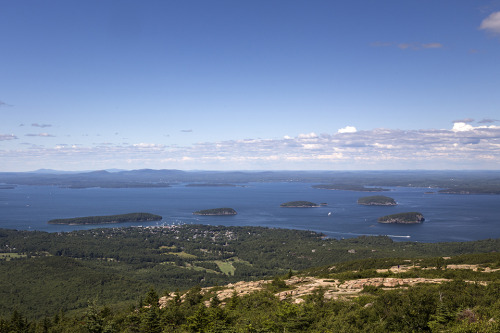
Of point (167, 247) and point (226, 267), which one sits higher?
point (226, 267)

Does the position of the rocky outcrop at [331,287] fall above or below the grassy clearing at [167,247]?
above

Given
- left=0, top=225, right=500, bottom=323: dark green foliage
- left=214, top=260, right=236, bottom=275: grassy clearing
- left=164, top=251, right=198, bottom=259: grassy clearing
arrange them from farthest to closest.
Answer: left=164, top=251, right=198, bottom=259: grassy clearing → left=214, top=260, right=236, bottom=275: grassy clearing → left=0, top=225, right=500, bottom=323: dark green foliage

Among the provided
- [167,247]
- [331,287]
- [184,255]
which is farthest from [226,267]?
[331,287]

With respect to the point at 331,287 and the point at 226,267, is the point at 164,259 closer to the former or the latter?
the point at 226,267

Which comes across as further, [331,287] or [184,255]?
[184,255]

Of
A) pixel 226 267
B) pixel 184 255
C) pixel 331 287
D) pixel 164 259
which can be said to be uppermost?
pixel 331 287

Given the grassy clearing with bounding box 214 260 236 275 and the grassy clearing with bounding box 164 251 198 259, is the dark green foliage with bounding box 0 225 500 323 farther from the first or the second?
the grassy clearing with bounding box 214 260 236 275

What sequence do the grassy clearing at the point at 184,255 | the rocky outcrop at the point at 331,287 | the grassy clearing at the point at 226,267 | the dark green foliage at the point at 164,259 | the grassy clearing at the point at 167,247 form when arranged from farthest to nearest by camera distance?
the grassy clearing at the point at 167,247, the grassy clearing at the point at 184,255, the grassy clearing at the point at 226,267, the dark green foliage at the point at 164,259, the rocky outcrop at the point at 331,287

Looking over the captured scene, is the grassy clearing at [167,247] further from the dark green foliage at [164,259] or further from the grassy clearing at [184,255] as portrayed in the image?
the grassy clearing at [184,255]

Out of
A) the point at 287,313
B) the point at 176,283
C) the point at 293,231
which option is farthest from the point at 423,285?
the point at 293,231

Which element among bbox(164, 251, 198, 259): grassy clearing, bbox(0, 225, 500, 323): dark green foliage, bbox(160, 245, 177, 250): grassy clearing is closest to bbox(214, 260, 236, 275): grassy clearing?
bbox(0, 225, 500, 323): dark green foliage

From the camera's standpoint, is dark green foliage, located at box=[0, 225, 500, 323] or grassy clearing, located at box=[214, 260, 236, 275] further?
grassy clearing, located at box=[214, 260, 236, 275]

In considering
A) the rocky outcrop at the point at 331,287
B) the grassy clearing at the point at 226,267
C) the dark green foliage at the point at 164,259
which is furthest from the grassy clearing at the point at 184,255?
the rocky outcrop at the point at 331,287

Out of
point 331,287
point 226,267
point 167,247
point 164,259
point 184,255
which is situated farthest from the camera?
point 167,247
